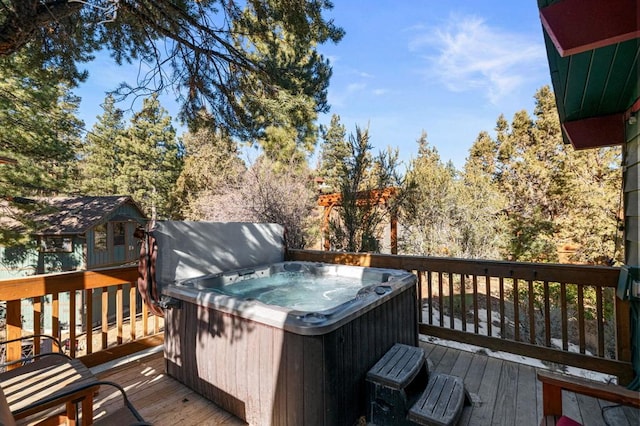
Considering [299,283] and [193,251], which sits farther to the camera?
[299,283]

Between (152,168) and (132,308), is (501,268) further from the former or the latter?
(152,168)

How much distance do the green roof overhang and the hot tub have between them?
163 centimetres

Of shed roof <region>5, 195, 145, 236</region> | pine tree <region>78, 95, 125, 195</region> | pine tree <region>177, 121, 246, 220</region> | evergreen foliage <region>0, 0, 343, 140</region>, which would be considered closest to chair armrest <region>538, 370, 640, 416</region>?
evergreen foliage <region>0, 0, 343, 140</region>

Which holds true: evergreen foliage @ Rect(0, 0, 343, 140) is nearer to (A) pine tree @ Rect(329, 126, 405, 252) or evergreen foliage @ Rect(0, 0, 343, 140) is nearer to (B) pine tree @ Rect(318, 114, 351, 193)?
(A) pine tree @ Rect(329, 126, 405, 252)

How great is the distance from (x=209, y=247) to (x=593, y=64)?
3206mm

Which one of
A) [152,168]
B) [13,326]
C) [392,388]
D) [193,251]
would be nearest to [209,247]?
[193,251]

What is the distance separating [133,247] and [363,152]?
10.5m

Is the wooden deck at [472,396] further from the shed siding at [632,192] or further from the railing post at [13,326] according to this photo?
the shed siding at [632,192]

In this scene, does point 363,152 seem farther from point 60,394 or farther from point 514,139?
point 514,139

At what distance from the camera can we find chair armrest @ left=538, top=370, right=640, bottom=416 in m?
1.09

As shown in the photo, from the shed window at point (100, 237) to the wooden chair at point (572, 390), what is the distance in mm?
11786

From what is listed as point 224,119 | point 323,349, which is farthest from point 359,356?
point 224,119

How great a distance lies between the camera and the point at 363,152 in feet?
16.7

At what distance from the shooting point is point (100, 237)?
10000 millimetres
